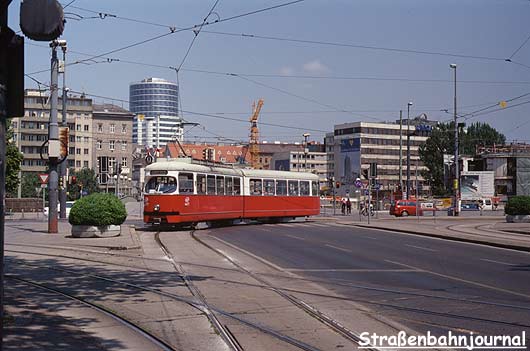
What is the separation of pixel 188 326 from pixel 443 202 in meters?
63.5

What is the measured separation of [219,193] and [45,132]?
90.5m

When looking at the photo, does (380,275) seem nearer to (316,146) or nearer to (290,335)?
(290,335)

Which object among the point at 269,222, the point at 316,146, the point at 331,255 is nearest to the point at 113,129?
the point at 316,146

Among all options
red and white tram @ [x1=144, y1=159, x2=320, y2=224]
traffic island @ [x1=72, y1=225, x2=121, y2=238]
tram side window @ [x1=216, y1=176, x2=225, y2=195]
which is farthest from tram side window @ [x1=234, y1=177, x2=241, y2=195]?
traffic island @ [x1=72, y1=225, x2=121, y2=238]

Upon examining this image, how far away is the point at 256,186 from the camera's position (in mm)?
37594

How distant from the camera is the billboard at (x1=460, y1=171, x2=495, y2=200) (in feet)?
252

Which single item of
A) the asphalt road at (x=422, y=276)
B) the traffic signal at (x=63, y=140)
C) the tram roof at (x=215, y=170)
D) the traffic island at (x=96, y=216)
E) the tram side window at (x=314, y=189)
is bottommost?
the asphalt road at (x=422, y=276)

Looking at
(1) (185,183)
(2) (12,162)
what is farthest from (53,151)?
(2) (12,162)

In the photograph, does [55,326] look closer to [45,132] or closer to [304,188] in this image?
[304,188]

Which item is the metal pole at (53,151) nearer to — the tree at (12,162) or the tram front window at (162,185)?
the tram front window at (162,185)

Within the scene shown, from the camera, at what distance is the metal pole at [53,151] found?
2610cm

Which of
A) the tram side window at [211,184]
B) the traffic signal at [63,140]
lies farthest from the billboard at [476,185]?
the traffic signal at [63,140]

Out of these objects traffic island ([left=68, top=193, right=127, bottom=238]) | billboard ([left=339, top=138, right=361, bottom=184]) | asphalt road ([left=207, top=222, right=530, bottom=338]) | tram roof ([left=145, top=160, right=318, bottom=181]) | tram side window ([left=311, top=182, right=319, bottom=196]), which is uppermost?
billboard ([left=339, top=138, right=361, bottom=184])

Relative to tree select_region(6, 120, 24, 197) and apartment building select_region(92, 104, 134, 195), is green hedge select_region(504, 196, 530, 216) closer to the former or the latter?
tree select_region(6, 120, 24, 197)
